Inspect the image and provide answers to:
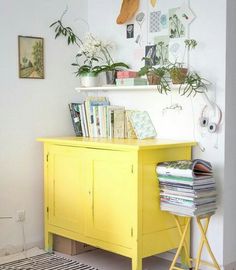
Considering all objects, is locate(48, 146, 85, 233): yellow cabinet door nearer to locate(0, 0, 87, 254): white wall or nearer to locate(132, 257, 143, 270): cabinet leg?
locate(0, 0, 87, 254): white wall

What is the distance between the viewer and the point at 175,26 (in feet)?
11.8

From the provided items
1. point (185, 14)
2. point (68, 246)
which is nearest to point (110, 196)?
point (68, 246)

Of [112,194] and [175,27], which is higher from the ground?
[175,27]

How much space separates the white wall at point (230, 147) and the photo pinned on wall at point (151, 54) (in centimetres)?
61

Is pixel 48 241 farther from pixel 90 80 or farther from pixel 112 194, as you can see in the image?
pixel 90 80

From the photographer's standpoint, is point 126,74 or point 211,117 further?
point 126,74

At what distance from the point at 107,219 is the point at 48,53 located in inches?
58.3

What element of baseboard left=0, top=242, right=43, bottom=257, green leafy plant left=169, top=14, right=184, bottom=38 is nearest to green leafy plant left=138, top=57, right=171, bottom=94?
green leafy plant left=169, top=14, right=184, bottom=38

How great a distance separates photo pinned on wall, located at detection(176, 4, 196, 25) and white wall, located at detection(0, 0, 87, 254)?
103 cm

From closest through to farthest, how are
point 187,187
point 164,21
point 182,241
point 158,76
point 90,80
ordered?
point 187,187
point 182,241
point 158,76
point 164,21
point 90,80

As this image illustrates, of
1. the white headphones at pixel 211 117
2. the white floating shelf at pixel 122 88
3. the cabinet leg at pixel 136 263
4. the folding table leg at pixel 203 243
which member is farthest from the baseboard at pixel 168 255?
the white floating shelf at pixel 122 88

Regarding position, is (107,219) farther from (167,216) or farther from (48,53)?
(48,53)

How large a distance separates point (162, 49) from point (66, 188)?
126 cm

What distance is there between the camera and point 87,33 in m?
4.07
